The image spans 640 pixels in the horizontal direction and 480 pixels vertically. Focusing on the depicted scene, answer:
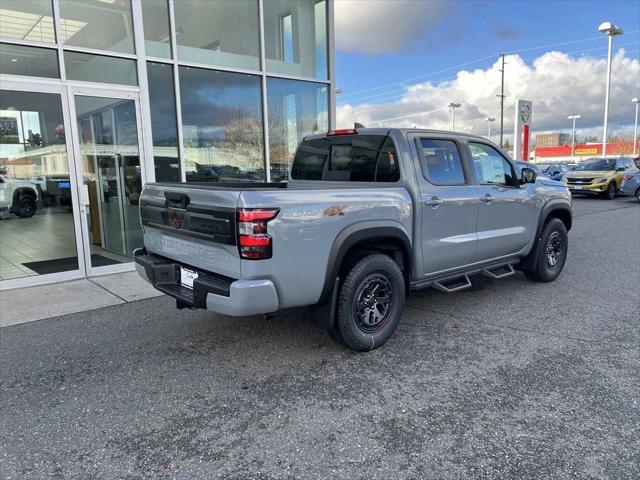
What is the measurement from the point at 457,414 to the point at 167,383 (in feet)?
6.84

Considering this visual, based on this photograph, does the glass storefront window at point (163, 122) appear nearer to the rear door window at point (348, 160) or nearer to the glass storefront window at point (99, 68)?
the glass storefront window at point (99, 68)

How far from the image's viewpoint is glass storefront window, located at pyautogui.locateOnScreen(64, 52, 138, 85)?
22.0 feet

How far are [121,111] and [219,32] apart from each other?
240 centimetres

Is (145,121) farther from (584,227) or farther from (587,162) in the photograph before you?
(587,162)

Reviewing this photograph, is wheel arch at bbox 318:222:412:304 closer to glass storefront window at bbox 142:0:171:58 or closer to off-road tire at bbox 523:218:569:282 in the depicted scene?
off-road tire at bbox 523:218:569:282

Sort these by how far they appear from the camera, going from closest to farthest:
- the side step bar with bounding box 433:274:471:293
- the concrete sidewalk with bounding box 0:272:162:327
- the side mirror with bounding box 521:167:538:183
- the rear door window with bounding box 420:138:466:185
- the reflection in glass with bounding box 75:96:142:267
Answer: the rear door window with bounding box 420:138:466:185, the side step bar with bounding box 433:274:471:293, the concrete sidewalk with bounding box 0:272:162:327, the side mirror with bounding box 521:167:538:183, the reflection in glass with bounding box 75:96:142:267

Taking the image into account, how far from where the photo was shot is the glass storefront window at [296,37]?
8969mm

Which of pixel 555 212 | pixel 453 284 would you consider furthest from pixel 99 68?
pixel 555 212

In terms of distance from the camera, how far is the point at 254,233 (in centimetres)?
309

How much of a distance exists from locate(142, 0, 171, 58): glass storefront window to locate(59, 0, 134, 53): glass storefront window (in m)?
0.27

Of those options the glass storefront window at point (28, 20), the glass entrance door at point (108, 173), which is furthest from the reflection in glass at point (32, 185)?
the glass storefront window at point (28, 20)

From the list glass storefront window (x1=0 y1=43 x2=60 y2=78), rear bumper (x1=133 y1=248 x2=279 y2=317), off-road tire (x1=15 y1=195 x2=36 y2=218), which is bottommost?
rear bumper (x1=133 y1=248 x2=279 y2=317)

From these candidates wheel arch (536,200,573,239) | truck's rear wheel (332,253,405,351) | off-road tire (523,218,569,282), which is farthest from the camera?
off-road tire (523,218,569,282)

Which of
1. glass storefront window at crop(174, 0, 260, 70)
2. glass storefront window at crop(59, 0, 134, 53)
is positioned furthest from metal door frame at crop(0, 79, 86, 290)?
glass storefront window at crop(174, 0, 260, 70)
